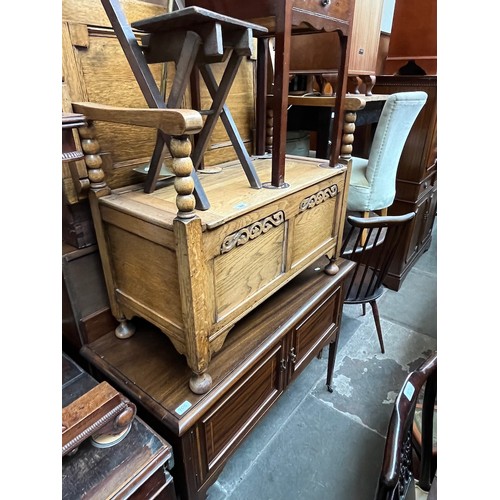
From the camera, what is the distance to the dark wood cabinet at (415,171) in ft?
7.13

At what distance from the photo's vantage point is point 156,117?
633 millimetres

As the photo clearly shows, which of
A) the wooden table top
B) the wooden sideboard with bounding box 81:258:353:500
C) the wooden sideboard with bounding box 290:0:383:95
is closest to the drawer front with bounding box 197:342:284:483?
the wooden sideboard with bounding box 81:258:353:500

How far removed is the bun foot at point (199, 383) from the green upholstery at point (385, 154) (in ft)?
3.64

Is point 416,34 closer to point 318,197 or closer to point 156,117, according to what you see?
point 318,197

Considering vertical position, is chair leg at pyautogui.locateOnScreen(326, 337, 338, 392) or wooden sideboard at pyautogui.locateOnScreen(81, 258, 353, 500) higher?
wooden sideboard at pyautogui.locateOnScreen(81, 258, 353, 500)

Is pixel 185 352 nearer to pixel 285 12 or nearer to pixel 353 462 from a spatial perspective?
pixel 285 12

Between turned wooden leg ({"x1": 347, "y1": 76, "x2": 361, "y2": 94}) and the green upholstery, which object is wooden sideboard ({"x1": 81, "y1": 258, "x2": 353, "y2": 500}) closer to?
the green upholstery

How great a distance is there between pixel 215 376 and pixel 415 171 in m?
2.05

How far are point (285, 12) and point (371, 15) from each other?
44.8 inches

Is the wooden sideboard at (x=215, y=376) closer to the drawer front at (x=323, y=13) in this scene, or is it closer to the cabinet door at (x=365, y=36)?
the drawer front at (x=323, y=13)

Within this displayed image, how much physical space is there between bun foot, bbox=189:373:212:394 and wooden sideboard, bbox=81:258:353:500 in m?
0.01

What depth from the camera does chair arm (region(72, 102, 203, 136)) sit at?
60 centimetres

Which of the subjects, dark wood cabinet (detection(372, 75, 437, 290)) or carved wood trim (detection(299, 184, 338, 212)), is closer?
carved wood trim (detection(299, 184, 338, 212))
